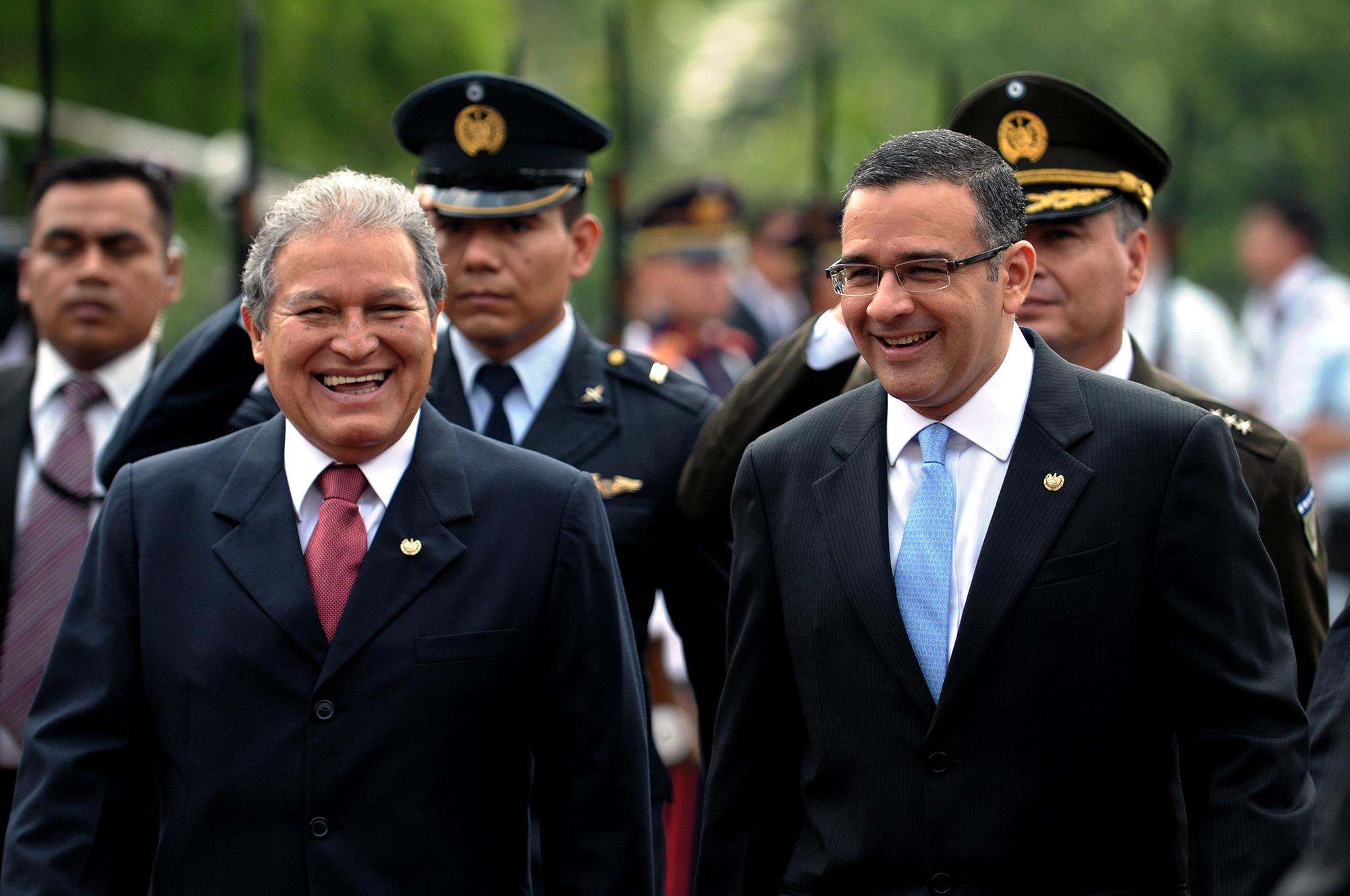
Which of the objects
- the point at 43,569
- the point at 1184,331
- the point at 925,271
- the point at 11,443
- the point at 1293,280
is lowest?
the point at 43,569

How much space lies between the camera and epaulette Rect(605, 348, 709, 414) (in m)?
5.07

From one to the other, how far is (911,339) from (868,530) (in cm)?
36

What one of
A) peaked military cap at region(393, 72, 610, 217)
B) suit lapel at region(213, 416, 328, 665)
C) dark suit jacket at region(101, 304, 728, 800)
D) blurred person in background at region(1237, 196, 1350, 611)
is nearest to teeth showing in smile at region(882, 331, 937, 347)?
suit lapel at region(213, 416, 328, 665)

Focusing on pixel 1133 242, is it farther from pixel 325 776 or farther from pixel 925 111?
pixel 925 111

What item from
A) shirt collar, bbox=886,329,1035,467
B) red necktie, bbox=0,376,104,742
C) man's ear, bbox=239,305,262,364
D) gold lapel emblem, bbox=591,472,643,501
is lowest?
red necktie, bbox=0,376,104,742

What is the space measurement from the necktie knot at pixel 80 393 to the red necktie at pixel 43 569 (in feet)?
0.42

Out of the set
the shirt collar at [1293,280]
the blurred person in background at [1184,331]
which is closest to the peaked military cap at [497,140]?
the blurred person in background at [1184,331]

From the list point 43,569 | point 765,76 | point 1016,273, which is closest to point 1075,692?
point 1016,273

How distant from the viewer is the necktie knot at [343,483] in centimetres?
365

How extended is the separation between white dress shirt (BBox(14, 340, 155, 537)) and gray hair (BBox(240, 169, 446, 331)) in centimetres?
166

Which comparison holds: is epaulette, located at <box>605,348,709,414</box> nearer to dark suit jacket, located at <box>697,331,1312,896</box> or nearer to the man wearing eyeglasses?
the man wearing eyeglasses

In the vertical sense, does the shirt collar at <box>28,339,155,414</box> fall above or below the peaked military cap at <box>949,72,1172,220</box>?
below

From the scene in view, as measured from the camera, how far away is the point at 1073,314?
452cm

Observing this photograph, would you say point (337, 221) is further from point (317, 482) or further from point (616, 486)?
point (616, 486)
